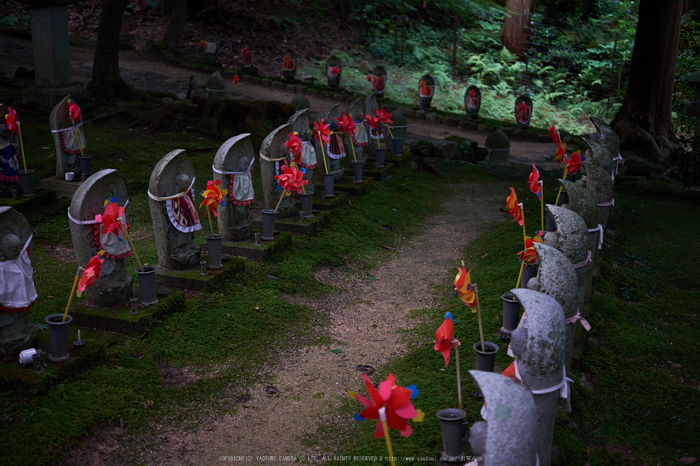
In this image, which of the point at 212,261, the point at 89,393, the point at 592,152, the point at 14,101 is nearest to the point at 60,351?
the point at 89,393

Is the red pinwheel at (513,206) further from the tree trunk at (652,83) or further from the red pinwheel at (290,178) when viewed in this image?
the tree trunk at (652,83)

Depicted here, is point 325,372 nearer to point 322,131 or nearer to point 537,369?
point 537,369

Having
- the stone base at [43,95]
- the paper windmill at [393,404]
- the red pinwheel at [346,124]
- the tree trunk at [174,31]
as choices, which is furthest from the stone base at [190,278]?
the tree trunk at [174,31]

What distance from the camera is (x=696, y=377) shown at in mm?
4574

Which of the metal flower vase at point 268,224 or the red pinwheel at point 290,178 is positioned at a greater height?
the red pinwheel at point 290,178

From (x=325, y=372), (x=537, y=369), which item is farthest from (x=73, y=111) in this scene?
(x=537, y=369)

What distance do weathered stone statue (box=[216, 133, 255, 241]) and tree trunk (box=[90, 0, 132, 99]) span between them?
22.1 feet

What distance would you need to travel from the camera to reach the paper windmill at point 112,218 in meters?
4.58

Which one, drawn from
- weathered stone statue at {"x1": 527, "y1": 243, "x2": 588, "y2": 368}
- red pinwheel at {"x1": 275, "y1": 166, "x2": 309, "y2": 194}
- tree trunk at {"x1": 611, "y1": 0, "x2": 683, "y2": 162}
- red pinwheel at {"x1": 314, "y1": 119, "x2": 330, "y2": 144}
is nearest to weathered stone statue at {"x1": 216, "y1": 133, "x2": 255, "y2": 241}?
red pinwheel at {"x1": 275, "y1": 166, "x2": 309, "y2": 194}

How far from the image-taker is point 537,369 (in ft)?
9.49

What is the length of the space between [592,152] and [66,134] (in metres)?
6.42

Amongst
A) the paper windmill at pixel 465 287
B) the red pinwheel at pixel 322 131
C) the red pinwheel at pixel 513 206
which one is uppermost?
the red pinwheel at pixel 322 131

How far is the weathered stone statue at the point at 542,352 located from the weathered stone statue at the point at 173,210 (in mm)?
3483

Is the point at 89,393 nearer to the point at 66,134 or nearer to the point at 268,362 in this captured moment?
the point at 268,362
